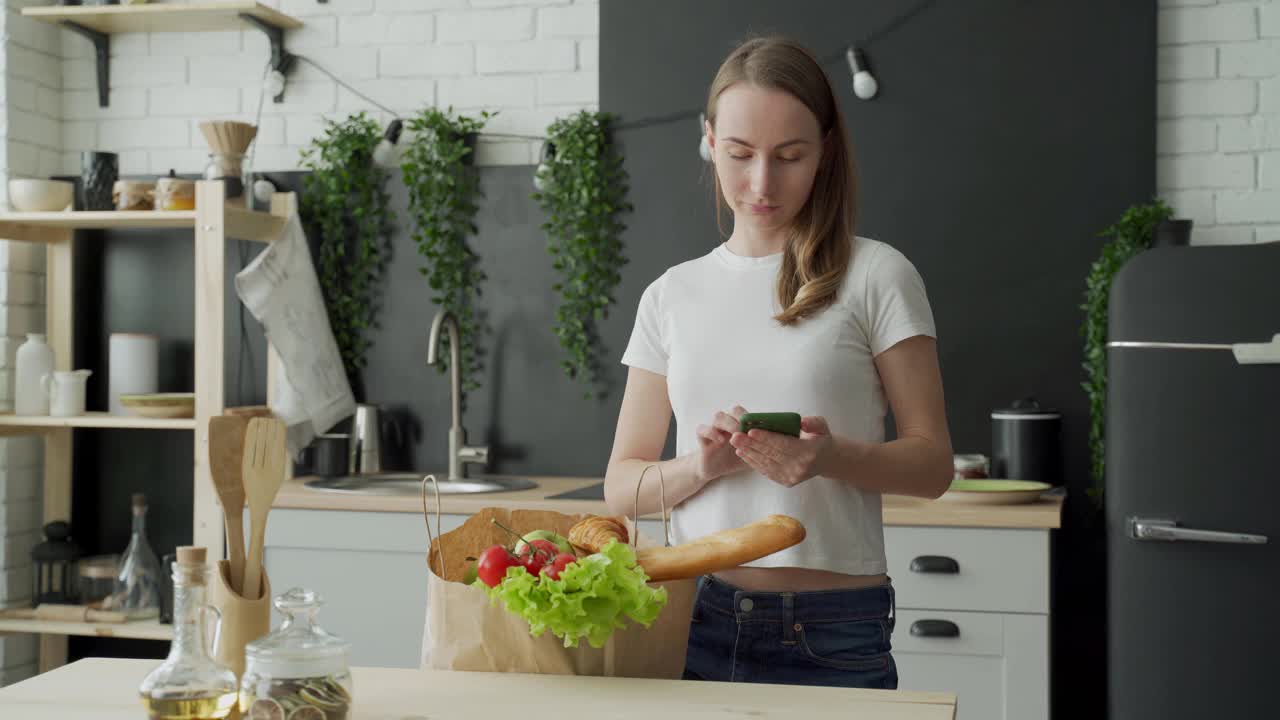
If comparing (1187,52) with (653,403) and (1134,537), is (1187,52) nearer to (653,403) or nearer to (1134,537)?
(1134,537)

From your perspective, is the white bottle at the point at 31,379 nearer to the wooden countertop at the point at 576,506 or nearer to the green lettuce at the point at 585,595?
the wooden countertop at the point at 576,506

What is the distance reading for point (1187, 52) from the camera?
3100mm

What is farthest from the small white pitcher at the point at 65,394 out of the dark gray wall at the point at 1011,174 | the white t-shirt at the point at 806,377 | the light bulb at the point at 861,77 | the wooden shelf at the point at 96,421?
the white t-shirt at the point at 806,377

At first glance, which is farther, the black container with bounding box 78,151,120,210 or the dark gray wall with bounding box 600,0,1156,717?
the black container with bounding box 78,151,120,210

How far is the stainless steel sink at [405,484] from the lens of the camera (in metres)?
3.22

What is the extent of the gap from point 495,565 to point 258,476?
250mm

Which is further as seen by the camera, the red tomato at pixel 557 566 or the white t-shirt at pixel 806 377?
the white t-shirt at pixel 806 377

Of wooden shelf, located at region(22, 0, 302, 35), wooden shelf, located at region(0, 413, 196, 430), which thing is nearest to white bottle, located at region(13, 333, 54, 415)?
wooden shelf, located at region(0, 413, 196, 430)

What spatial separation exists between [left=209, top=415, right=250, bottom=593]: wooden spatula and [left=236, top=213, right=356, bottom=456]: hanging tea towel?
2.17 metres

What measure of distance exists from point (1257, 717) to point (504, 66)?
2452 millimetres

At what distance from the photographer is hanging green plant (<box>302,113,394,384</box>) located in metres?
3.50

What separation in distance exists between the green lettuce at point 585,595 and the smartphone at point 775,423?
234 mm

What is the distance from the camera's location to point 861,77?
10.5 feet

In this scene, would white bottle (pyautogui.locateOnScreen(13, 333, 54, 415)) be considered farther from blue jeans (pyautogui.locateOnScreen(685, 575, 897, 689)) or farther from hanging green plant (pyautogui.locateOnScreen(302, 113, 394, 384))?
blue jeans (pyautogui.locateOnScreen(685, 575, 897, 689))
